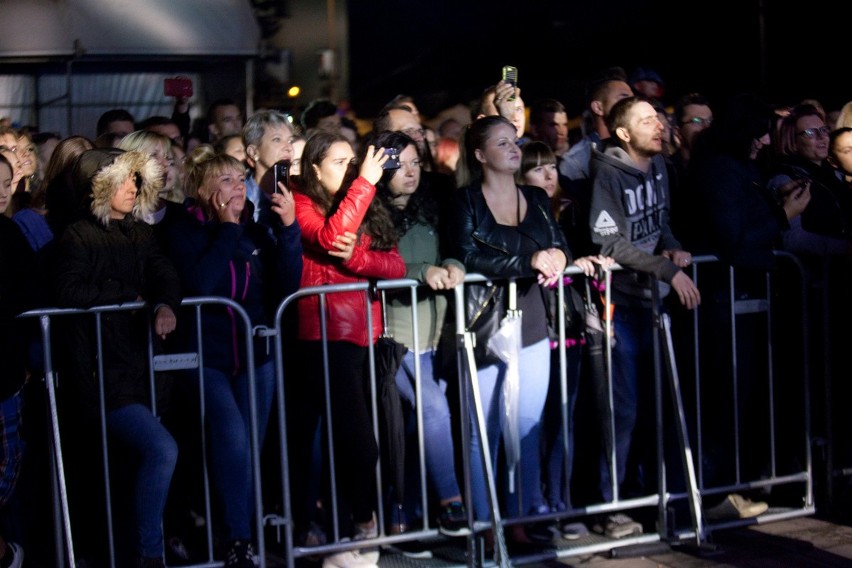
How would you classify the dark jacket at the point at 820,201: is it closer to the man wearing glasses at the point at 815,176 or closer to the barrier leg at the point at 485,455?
the man wearing glasses at the point at 815,176

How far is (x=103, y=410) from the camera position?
18.8ft

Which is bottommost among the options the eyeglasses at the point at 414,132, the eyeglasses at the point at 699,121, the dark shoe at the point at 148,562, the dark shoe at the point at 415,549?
the dark shoe at the point at 415,549

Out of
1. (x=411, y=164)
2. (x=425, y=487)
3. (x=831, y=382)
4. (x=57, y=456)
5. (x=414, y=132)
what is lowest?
(x=425, y=487)

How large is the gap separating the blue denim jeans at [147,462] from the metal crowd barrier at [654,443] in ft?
0.95

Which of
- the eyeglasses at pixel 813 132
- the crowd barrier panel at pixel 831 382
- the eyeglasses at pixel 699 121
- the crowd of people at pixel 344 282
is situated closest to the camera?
the crowd of people at pixel 344 282

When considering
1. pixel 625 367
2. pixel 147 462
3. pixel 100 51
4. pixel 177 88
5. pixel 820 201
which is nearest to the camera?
pixel 147 462

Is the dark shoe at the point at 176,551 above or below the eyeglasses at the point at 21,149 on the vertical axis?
below

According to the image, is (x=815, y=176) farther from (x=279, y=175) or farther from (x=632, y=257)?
(x=279, y=175)

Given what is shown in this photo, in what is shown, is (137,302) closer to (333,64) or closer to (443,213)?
(443,213)

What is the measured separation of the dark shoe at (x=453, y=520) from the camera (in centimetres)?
618

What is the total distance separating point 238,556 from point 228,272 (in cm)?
141

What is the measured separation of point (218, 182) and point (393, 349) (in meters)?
1.22

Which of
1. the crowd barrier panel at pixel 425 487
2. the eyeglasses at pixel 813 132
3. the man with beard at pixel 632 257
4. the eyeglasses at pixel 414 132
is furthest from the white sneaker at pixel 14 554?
the eyeglasses at pixel 813 132

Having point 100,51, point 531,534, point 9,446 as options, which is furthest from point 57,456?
point 100,51
